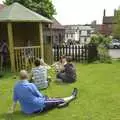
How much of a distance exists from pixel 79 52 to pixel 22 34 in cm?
466

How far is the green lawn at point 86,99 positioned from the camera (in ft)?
27.2

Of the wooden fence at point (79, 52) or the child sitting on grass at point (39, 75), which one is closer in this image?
the child sitting on grass at point (39, 75)

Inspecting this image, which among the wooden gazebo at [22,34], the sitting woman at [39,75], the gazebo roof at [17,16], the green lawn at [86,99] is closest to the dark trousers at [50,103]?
the green lawn at [86,99]

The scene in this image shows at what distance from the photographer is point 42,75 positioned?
11.4 m

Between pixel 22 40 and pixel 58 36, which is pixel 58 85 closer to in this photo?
pixel 22 40

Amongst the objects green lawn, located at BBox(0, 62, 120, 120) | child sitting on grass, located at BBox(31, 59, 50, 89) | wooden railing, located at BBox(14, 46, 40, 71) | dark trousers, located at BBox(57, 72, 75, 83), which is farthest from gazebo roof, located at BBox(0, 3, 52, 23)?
child sitting on grass, located at BBox(31, 59, 50, 89)

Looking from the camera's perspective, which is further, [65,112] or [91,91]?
[91,91]

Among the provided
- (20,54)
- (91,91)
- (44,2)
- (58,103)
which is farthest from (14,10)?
(44,2)

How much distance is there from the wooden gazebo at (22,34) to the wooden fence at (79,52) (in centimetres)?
230

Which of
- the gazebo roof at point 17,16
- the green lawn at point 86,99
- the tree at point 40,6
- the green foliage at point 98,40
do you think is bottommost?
the green lawn at point 86,99

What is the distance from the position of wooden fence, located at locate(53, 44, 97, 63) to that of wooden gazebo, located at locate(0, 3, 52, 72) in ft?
7.55

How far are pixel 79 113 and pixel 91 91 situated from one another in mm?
2795

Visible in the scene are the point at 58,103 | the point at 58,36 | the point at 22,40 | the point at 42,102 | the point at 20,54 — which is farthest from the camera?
the point at 58,36

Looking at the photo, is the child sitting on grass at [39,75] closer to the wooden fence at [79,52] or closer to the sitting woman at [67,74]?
the sitting woman at [67,74]
